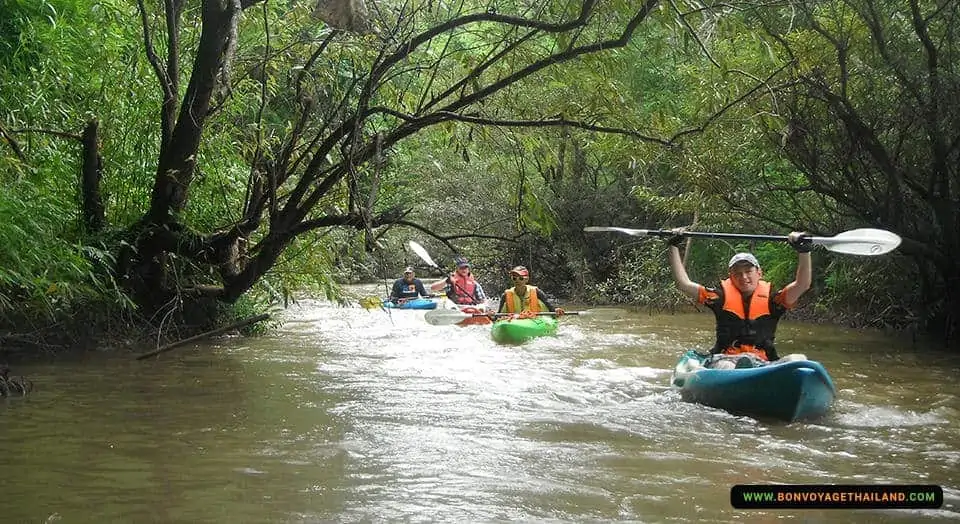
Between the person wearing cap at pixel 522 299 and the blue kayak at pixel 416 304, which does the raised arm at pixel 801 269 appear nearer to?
the person wearing cap at pixel 522 299

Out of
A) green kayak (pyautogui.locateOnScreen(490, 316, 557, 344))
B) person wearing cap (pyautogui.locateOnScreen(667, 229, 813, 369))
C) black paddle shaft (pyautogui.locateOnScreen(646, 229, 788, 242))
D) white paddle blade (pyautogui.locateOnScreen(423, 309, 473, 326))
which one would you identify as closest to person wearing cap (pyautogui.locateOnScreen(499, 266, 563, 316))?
white paddle blade (pyautogui.locateOnScreen(423, 309, 473, 326))

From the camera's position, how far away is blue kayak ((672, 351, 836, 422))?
6145 mm

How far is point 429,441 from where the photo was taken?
5.60m

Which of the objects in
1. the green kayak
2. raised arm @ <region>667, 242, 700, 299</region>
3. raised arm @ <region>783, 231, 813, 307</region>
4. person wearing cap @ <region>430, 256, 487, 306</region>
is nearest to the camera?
raised arm @ <region>783, 231, 813, 307</region>

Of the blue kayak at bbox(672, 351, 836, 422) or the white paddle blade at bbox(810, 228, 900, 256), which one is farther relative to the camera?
the white paddle blade at bbox(810, 228, 900, 256)

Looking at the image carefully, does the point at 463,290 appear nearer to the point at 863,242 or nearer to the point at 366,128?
the point at 366,128

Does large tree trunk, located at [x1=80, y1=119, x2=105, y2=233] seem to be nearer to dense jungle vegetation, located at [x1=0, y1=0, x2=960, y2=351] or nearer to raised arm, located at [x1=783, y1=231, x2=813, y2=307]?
dense jungle vegetation, located at [x1=0, y1=0, x2=960, y2=351]

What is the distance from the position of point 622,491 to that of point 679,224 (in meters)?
13.8

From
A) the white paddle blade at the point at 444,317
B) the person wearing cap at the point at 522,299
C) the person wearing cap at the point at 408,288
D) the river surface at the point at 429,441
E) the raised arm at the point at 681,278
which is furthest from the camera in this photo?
the person wearing cap at the point at 408,288

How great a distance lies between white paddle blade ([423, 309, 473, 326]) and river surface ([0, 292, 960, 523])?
218cm

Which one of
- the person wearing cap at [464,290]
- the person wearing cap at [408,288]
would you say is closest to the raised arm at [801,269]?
the person wearing cap at [464,290]

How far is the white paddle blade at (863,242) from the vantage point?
6723 mm

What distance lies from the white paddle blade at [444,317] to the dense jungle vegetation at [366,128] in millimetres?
1647

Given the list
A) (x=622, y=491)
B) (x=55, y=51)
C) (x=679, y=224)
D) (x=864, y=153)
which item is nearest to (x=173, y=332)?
(x=55, y=51)
